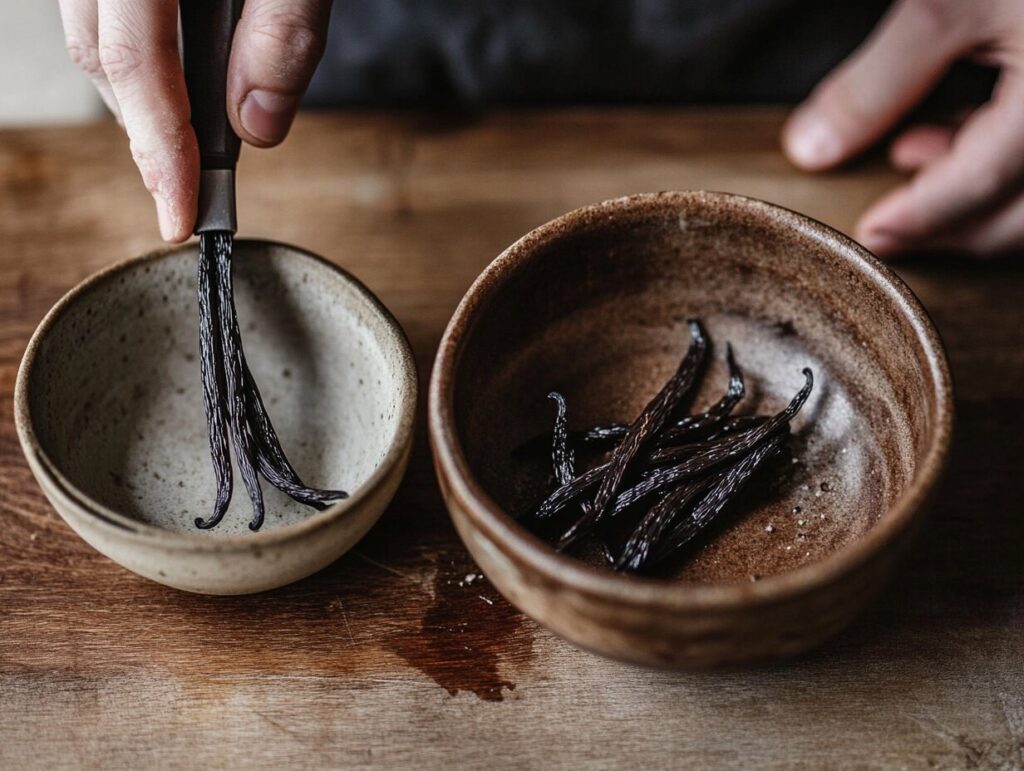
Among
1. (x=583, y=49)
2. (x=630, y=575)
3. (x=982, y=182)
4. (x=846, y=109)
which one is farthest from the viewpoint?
(x=583, y=49)

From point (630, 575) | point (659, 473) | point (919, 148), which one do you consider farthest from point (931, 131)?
point (630, 575)

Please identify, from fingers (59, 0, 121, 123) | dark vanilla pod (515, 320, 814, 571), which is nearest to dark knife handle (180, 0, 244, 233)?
fingers (59, 0, 121, 123)

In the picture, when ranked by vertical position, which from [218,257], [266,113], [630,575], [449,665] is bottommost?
[449,665]

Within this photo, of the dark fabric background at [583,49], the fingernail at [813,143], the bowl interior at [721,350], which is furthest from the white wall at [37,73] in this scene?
the fingernail at [813,143]

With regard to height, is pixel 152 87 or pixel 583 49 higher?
pixel 152 87

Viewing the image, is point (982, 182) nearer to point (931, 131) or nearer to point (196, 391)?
point (931, 131)

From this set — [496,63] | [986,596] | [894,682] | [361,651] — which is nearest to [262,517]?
[361,651]

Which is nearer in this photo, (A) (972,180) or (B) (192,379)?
(B) (192,379)

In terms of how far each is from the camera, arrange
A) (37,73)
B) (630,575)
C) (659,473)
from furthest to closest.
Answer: (37,73)
(659,473)
(630,575)
